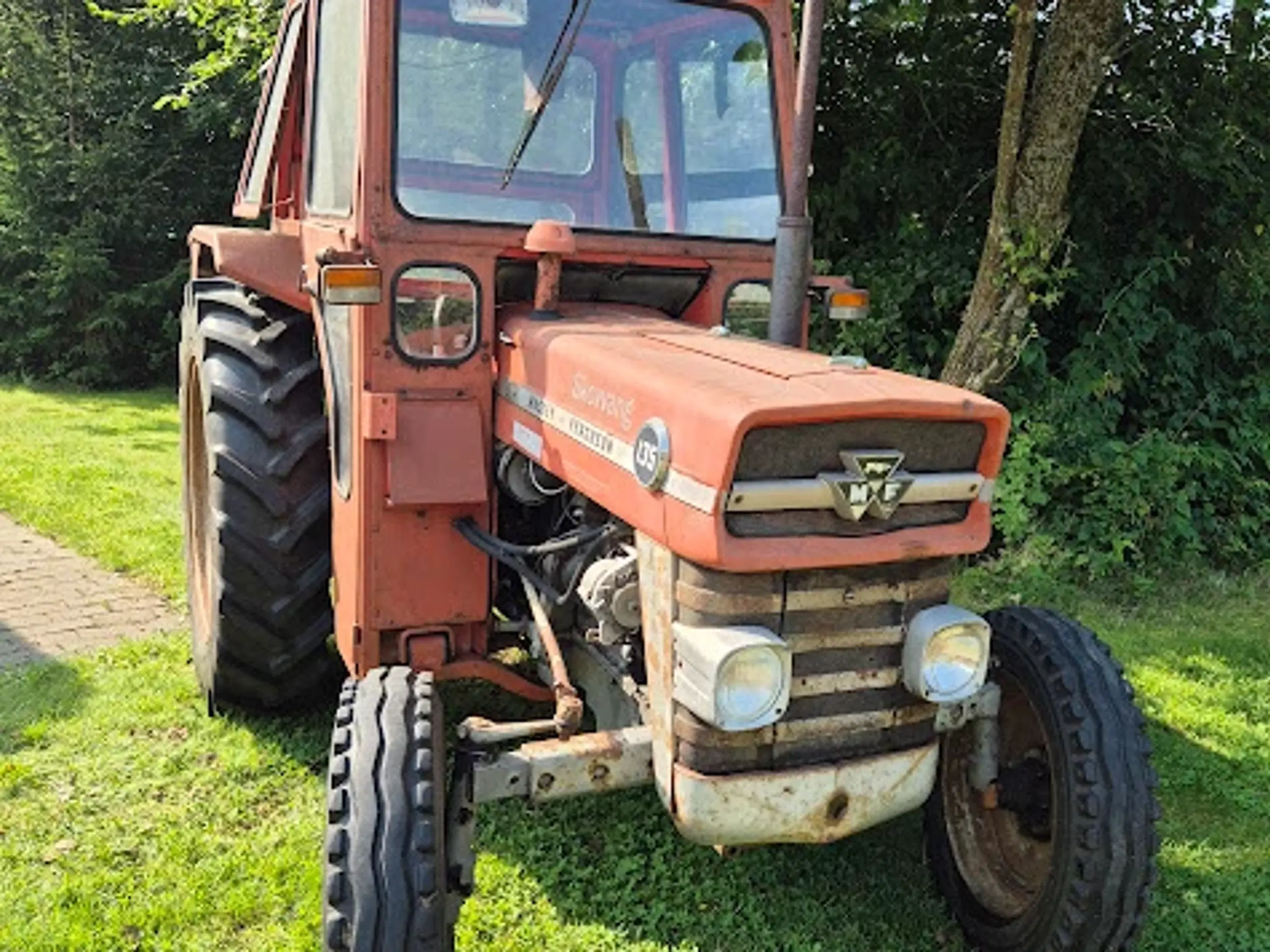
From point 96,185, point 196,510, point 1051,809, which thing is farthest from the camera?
point 96,185

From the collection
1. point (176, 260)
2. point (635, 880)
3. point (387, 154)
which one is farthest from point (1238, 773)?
point (176, 260)

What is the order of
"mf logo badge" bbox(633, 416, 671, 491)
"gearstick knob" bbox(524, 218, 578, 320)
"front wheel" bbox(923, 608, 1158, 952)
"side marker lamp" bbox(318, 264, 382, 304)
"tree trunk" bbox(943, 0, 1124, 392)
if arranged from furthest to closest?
"tree trunk" bbox(943, 0, 1124, 392)
"gearstick knob" bbox(524, 218, 578, 320)
"side marker lamp" bbox(318, 264, 382, 304)
"front wheel" bbox(923, 608, 1158, 952)
"mf logo badge" bbox(633, 416, 671, 491)

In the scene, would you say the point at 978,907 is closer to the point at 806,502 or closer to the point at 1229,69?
the point at 806,502

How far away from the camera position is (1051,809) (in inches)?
108


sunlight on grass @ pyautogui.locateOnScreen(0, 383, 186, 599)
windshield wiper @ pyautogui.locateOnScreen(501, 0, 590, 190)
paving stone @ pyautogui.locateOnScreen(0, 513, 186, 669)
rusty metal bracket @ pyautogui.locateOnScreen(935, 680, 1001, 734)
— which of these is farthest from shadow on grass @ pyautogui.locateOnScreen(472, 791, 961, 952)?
sunlight on grass @ pyautogui.locateOnScreen(0, 383, 186, 599)

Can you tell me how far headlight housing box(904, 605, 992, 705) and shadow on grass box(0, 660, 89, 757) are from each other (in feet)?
9.48

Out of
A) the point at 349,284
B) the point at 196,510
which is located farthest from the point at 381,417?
the point at 196,510

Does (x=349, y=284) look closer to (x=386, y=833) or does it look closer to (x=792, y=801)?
(x=386, y=833)

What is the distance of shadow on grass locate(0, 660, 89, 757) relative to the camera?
392cm

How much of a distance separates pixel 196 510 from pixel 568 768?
2.64 m

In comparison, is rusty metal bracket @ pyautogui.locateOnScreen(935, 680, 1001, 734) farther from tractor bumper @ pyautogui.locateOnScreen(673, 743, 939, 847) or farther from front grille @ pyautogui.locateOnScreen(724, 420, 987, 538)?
front grille @ pyautogui.locateOnScreen(724, 420, 987, 538)

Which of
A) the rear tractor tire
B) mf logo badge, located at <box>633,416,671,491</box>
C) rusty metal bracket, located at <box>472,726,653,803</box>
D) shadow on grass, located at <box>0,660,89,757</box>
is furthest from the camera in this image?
shadow on grass, located at <box>0,660,89,757</box>

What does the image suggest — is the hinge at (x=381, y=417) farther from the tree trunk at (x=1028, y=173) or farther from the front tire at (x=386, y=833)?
the tree trunk at (x=1028, y=173)

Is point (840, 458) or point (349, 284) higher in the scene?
point (349, 284)
